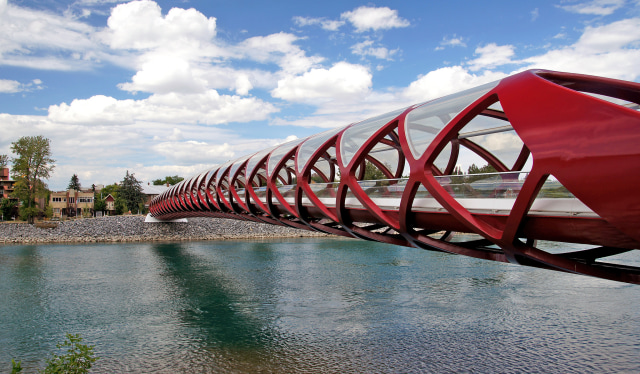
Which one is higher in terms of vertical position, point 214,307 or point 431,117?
point 431,117

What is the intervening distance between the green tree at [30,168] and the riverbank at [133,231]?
12.6 ft

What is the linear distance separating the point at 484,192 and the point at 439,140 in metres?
1.12

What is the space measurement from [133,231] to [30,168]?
58.6 ft

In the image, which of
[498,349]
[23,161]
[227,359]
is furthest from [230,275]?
[23,161]

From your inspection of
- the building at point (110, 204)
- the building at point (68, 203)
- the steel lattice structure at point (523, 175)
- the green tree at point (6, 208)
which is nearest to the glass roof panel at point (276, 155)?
the steel lattice structure at point (523, 175)

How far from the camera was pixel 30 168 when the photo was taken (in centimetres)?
5709

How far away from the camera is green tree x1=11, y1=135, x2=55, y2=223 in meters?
55.9

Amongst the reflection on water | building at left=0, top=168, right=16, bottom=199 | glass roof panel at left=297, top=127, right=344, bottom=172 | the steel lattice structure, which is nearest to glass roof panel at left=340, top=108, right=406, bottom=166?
the steel lattice structure

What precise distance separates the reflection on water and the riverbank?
2041 centimetres

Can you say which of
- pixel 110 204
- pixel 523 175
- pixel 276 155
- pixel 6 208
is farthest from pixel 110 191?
pixel 523 175

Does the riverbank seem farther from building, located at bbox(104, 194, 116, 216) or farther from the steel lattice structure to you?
the steel lattice structure

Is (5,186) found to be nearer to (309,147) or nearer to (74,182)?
(74,182)

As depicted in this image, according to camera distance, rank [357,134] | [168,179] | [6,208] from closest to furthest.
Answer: [357,134] → [6,208] → [168,179]

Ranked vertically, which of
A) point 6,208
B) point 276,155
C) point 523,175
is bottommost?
point 6,208
